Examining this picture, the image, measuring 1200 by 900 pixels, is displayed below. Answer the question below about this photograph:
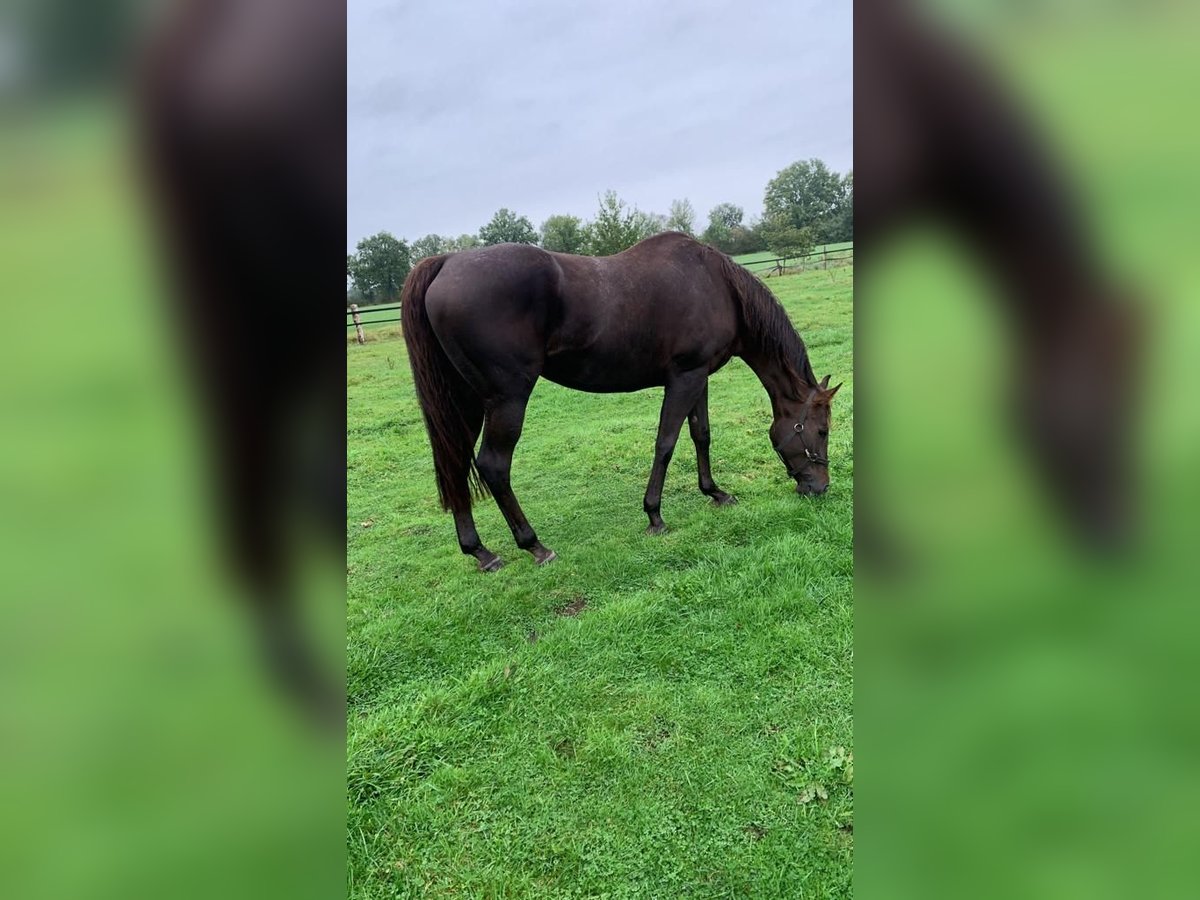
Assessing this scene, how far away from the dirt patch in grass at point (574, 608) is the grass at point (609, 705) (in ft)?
0.04

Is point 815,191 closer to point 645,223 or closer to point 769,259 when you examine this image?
point 645,223

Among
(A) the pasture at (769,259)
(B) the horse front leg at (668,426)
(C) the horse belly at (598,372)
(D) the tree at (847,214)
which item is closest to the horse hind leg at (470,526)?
(C) the horse belly at (598,372)

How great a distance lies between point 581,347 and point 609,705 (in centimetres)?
240

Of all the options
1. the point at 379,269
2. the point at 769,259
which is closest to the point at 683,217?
the point at 769,259

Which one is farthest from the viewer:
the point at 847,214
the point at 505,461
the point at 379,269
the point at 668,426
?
the point at 379,269

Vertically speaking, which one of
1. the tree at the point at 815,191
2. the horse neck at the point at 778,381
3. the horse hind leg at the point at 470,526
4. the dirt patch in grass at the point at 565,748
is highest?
the tree at the point at 815,191

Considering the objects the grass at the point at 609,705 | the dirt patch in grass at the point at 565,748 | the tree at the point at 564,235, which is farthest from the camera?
the tree at the point at 564,235

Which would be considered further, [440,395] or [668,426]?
[668,426]

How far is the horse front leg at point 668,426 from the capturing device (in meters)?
4.39
